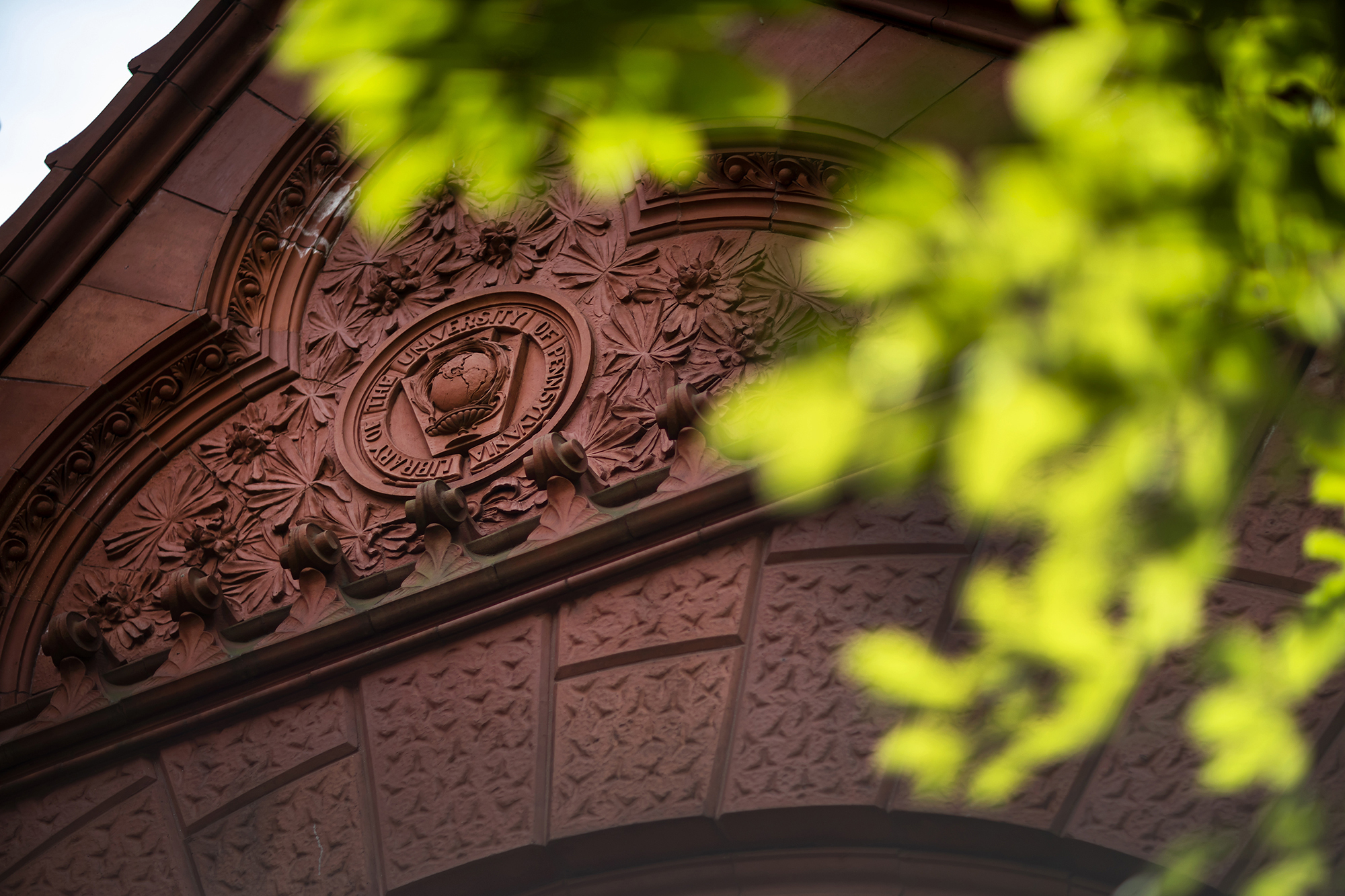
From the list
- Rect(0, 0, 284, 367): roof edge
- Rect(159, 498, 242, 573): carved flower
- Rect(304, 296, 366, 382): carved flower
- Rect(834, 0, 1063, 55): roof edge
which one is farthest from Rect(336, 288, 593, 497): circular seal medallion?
Rect(0, 0, 284, 367): roof edge

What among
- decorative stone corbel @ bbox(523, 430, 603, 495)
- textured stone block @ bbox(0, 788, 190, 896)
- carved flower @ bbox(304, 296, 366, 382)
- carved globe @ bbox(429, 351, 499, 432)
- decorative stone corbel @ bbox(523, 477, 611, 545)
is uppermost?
carved flower @ bbox(304, 296, 366, 382)

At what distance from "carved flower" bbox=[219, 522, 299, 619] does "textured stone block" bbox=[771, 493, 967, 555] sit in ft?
5.74

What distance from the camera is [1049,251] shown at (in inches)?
50.9

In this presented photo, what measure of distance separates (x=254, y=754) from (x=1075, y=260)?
9.41 ft

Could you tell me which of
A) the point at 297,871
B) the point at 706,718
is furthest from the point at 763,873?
the point at 297,871

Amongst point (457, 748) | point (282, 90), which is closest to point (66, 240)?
point (282, 90)

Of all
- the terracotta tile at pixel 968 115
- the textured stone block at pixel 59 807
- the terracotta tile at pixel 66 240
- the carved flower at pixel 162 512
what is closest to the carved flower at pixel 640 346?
the terracotta tile at pixel 968 115

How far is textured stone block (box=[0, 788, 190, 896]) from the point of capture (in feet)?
10.7

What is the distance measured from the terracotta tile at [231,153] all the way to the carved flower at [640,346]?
6.56ft

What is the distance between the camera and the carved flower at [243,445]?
4.24 metres

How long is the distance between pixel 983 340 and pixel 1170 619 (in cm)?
41

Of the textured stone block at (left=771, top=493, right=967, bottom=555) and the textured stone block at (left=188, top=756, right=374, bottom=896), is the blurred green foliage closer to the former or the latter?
the textured stone block at (left=771, top=493, right=967, bottom=555)

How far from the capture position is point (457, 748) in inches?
122

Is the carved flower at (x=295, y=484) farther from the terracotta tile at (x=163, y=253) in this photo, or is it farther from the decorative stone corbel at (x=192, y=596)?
the terracotta tile at (x=163, y=253)
